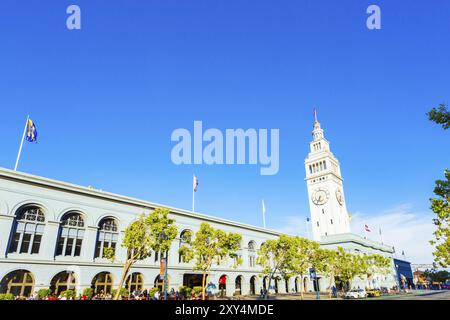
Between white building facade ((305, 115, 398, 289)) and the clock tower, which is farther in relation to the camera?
the clock tower

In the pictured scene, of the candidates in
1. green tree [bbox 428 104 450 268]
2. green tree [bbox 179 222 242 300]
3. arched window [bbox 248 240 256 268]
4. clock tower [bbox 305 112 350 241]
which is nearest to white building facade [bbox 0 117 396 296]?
arched window [bbox 248 240 256 268]

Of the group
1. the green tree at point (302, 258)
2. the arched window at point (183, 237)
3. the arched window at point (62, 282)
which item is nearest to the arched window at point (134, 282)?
the arched window at point (62, 282)

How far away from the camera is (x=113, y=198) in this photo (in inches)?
1451

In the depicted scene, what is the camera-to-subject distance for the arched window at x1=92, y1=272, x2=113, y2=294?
33.1 metres

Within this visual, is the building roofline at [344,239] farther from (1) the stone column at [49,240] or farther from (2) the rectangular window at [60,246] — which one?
(1) the stone column at [49,240]

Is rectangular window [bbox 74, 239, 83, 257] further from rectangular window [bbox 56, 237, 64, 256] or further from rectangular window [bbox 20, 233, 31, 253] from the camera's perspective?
rectangular window [bbox 20, 233, 31, 253]

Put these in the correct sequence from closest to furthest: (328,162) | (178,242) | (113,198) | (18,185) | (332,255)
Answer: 1. (18,185)
2. (113,198)
3. (178,242)
4. (332,255)
5. (328,162)

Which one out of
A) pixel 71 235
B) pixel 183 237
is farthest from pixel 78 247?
pixel 183 237

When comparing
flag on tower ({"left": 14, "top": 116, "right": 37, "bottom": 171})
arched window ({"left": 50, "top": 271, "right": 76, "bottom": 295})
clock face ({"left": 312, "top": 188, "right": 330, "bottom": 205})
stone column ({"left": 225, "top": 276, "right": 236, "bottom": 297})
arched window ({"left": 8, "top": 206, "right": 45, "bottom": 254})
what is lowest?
stone column ({"left": 225, "top": 276, "right": 236, "bottom": 297})

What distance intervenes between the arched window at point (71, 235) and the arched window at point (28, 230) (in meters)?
2.06

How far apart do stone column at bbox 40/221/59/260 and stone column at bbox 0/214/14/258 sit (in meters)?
3.18
